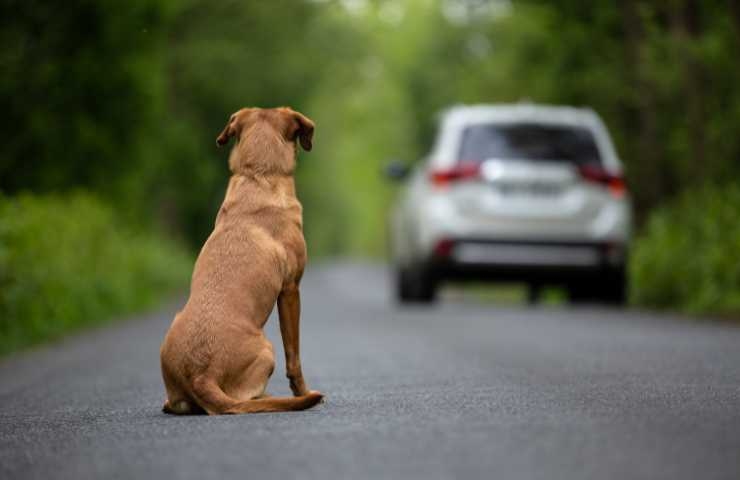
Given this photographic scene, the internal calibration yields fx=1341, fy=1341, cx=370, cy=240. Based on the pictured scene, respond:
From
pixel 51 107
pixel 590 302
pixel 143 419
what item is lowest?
pixel 590 302

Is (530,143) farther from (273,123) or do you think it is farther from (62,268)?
(273,123)

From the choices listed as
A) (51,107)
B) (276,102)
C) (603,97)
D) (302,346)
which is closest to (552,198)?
(302,346)

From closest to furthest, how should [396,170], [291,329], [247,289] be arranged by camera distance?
[247,289]
[291,329]
[396,170]

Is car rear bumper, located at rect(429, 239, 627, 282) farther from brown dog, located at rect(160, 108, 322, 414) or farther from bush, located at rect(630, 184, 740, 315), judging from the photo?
brown dog, located at rect(160, 108, 322, 414)

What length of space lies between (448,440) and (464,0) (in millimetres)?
19424

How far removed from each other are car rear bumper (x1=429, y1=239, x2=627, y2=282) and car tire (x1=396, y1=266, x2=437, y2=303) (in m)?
0.59

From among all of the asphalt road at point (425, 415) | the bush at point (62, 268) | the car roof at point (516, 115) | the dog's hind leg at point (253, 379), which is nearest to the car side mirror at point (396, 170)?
the car roof at point (516, 115)

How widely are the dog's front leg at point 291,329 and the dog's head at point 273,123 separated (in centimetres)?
101

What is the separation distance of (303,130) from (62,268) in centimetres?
792

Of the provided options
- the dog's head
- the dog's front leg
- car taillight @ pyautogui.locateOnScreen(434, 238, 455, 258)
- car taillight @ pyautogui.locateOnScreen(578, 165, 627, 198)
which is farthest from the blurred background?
the dog's front leg

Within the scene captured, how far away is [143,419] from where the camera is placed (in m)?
6.37

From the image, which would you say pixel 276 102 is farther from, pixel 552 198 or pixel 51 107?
pixel 552 198

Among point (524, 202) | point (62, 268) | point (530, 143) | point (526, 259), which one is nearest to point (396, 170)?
point (530, 143)

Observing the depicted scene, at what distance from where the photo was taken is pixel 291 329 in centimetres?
667
